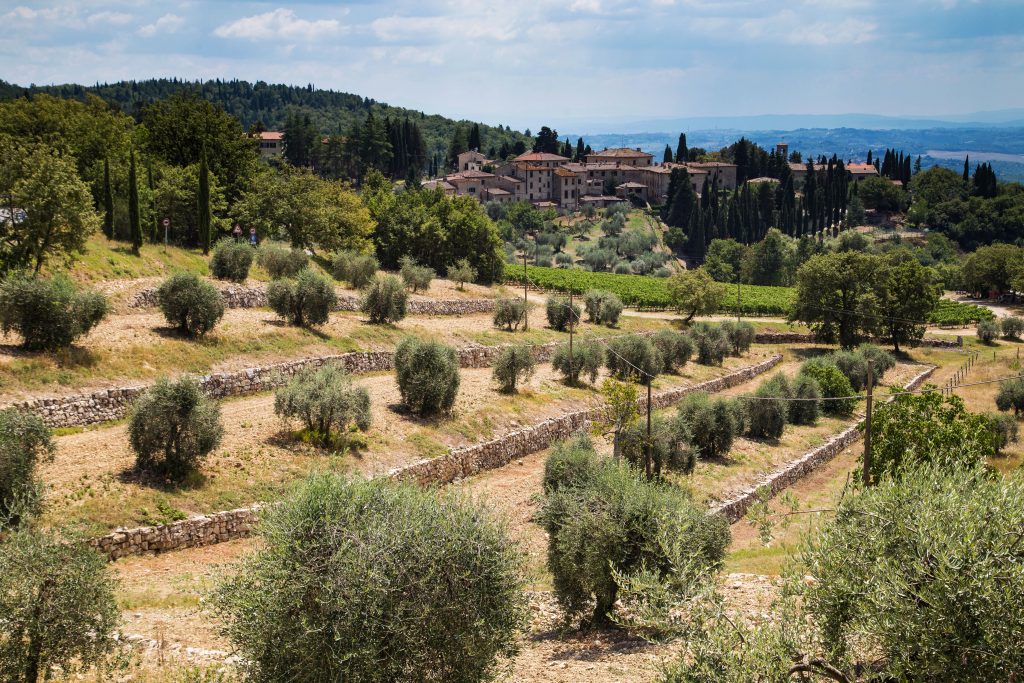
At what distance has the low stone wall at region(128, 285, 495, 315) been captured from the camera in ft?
129

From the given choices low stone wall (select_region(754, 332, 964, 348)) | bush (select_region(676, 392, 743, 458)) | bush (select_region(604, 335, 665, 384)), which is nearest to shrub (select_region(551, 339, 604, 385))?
bush (select_region(604, 335, 665, 384))

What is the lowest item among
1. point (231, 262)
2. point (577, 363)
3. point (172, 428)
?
point (577, 363)

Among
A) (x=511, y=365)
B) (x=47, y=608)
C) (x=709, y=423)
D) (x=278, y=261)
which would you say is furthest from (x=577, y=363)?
(x=47, y=608)

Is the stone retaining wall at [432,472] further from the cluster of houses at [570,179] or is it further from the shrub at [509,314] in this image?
the cluster of houses at [570,179]

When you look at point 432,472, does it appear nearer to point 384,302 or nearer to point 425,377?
point 425,377

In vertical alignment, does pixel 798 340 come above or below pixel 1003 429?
below

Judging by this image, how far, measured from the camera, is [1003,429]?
1662 inches

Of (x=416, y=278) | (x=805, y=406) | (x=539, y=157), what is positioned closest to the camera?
(x=805, y=406)

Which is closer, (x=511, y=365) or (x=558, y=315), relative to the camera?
(x=511, y=365)

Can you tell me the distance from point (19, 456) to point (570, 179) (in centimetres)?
15172

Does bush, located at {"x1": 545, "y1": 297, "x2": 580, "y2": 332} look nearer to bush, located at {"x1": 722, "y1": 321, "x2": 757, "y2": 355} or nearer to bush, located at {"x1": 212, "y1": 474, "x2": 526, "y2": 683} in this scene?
bush, located at {"x1": 722, "y1": 321, "x2": 757, "y2": 355}

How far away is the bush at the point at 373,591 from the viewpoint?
11.3 meters

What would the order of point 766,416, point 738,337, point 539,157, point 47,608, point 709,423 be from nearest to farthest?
point 47,608, point 709,423, point 766,416, point 738,337, point 539,157

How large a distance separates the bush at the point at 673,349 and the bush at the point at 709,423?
13.2m
